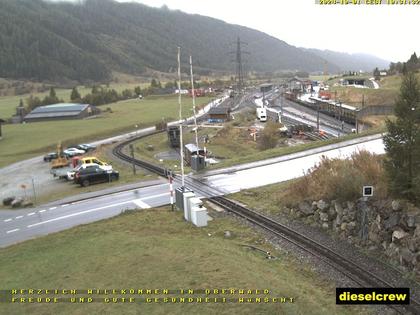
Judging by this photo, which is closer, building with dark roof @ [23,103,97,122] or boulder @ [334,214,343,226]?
boulder @ [334,214,343,226]

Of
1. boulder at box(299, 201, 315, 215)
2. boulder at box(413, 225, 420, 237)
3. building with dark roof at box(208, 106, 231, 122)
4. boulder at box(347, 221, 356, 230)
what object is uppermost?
boulder at box(413, 225, 420, 237)

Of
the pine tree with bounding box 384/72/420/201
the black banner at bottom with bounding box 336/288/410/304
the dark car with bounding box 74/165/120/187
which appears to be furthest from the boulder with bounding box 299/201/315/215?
the dark car with bounding box 74/165/120/187

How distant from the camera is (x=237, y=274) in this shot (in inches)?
607

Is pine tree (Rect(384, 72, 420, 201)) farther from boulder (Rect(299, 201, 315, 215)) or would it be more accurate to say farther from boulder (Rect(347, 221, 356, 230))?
boulder (Rect(299, 201, 315, 215))

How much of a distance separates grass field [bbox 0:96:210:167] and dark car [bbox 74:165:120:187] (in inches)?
1093

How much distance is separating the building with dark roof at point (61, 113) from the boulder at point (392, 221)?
344ft

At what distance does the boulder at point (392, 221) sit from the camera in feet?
57.8

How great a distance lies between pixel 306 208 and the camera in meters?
22.9

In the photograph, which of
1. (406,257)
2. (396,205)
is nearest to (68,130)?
(396,205)

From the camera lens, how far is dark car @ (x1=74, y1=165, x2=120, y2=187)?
4091 centimetres

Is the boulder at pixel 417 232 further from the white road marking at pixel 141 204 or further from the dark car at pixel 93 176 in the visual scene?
the dark car at pixel 93 176

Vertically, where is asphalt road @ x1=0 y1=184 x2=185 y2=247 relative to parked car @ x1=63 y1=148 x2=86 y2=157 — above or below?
above

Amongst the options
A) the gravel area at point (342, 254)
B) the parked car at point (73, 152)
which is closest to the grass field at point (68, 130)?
the parked car at point (73, 152)

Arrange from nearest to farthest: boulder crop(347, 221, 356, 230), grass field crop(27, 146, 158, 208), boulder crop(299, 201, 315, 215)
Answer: boulder crop(347, 221, 356, 230) → boulder crop(299, 201, 315, 215) → grass field crop(27, 146, 158, 208)
